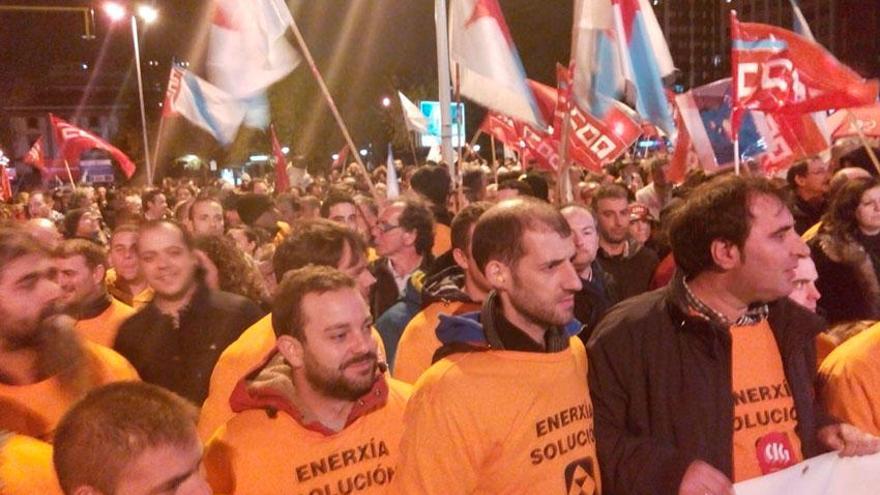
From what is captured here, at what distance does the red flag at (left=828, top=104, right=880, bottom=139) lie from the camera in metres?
12.5

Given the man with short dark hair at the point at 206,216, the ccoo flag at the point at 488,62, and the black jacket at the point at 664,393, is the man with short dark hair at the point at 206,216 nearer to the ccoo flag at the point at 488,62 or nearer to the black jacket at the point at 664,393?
the ccoo flag at the point at 488,62

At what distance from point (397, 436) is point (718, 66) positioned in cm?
9148

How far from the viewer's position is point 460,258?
15.4 ft

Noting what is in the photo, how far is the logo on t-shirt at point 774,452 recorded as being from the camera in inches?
124

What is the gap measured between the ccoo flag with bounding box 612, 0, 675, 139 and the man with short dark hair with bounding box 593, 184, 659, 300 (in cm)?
136

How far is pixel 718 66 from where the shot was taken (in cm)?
8925

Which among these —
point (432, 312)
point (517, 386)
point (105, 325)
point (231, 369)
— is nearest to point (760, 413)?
point (517, 386)

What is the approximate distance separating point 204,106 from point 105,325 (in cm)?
608

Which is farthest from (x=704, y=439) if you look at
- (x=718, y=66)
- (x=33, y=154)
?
(x=718, y=66)

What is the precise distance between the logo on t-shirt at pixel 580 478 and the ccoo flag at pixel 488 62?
16.6ft

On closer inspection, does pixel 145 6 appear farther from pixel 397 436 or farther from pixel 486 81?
pixel 397 436

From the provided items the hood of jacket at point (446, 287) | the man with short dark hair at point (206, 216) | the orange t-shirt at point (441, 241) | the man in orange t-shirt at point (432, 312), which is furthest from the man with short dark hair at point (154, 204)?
the man in orange t-shirt at point (432, 312)

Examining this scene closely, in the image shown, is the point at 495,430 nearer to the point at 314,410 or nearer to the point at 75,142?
the point at 314,410

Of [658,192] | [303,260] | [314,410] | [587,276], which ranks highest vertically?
[303,260]
